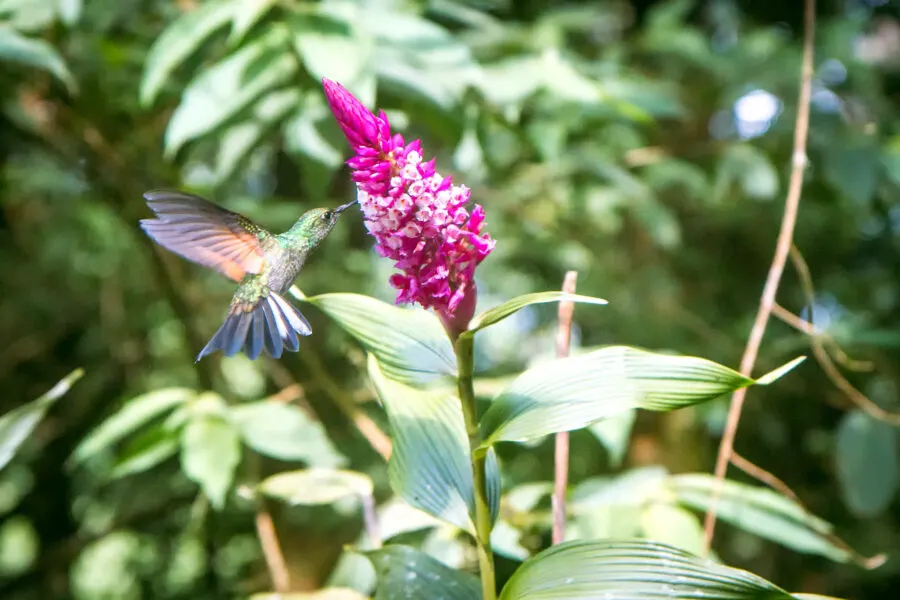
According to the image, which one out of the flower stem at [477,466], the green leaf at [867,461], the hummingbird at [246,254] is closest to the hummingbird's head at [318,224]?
the hummingbird at [246,254]

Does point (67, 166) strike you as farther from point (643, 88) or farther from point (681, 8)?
point (681, 8)

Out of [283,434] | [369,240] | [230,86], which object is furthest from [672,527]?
[369,240]

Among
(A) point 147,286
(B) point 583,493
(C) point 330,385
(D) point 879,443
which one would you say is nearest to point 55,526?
(A) point 147,286

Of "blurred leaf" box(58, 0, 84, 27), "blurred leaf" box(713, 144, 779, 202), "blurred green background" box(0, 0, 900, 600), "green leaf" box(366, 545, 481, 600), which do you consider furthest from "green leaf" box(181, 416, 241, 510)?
"blurred leaf" box(713, 144, 779, 202)

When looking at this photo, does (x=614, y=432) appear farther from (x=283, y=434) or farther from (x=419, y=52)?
(x=419, y=52)

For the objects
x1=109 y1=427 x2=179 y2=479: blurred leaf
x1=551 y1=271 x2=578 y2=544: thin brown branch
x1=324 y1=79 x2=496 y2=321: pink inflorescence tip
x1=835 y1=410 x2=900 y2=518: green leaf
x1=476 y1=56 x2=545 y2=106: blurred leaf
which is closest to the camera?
x1=324 y1=79 x2=496 y2=321: pink inflorescence tip

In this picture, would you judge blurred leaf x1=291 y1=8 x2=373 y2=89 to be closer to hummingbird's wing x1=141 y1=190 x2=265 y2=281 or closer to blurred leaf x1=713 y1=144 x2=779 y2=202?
hummingbird's wing x1=141 y1=190 x2=265 y2=281

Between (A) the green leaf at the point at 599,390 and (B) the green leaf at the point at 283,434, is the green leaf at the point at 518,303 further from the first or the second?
(B) the green leaf at the point at 283,434

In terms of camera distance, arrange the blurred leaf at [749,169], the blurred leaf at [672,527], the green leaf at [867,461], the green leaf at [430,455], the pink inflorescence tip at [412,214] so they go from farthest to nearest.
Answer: the blurred leaf at [749,169]
the green leaf at [867,461]
the blurred leaf at [672,527]
the green leaf at [430,455]
the pink inflorescence tip at [412,214]
